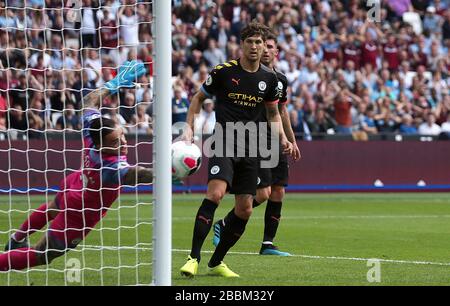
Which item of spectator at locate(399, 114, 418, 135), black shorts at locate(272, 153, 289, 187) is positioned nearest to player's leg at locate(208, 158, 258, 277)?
black shorts at locate(272, 153, 289, 187)

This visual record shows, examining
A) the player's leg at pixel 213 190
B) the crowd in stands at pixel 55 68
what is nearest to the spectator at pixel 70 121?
the crowd in stands at pixel 55 68

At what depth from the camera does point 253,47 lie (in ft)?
31.5

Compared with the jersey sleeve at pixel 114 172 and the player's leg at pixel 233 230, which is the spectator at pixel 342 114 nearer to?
the player's leg at pixel 233 230

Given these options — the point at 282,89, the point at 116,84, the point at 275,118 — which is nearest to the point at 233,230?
the point at 275,118

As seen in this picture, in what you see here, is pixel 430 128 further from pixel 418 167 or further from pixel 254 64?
pixel 254 64

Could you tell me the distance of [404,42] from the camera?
2772 cm

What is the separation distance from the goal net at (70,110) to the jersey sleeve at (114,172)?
0.54 feet

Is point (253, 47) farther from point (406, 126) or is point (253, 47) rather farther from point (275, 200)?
point (406, 126)

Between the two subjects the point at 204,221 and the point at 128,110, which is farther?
the point at 128,110

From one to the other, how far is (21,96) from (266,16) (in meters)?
12.1

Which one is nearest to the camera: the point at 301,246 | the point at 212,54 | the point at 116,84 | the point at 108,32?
the point at 116,84

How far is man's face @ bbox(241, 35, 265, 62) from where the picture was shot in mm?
9586

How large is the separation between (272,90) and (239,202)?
1.11 metres
